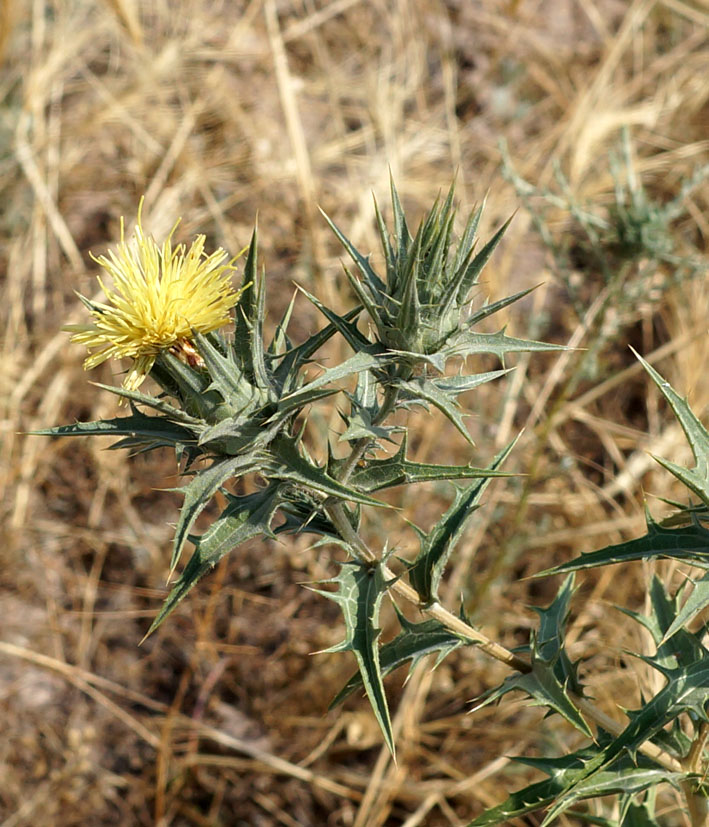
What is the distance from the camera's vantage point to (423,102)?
4.01 metres

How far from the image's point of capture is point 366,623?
1.12 m

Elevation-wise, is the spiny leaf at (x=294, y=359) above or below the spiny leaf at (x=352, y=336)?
below

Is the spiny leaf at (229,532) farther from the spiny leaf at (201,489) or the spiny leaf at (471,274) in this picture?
the spiny leaf at (471,274)

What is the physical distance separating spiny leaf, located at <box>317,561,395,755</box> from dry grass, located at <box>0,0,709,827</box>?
3.20ft

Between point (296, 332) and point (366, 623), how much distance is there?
8.21ft

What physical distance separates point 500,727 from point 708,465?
73.8 inches

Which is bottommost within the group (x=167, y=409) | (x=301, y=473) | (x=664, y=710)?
(x=664, y=710)

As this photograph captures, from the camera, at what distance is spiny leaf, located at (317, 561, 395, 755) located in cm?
105

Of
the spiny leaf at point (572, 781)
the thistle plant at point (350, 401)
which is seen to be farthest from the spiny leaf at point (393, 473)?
the spiny leaf at point (572, 781)

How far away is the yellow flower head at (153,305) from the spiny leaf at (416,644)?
577mm

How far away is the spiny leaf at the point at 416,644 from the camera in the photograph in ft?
4.06

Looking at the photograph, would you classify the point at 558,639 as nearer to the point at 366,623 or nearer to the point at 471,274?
the point at 366,623

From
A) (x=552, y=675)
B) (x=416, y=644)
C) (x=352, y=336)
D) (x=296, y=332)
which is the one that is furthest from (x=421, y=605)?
(x=296, y=332)

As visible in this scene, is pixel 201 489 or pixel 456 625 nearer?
pixel 201 489
